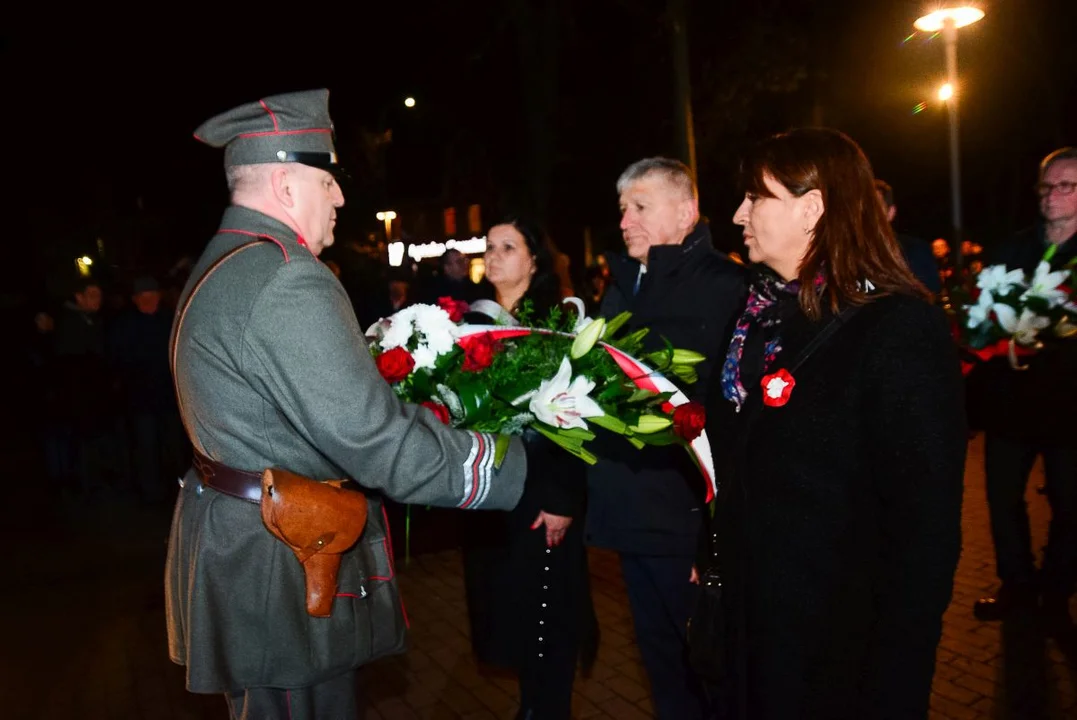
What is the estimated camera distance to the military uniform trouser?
7.09 ft

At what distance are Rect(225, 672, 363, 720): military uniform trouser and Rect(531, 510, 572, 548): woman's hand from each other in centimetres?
108

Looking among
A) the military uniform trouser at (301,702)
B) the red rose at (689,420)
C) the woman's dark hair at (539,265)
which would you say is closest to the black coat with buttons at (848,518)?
the red rose at (689,420)

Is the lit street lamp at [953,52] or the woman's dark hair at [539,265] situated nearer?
the woman's dark hair at [539,265]

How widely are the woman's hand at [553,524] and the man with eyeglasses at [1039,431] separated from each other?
2.74m

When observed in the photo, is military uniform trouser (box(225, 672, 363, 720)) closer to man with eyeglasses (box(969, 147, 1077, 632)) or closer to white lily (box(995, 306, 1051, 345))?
white lily (box(995, 306, 1051, 345))

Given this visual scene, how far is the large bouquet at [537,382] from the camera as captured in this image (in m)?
2.38

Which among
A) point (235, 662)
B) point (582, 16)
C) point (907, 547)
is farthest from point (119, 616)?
point (582, 16)

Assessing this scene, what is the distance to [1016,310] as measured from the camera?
4.12 metres

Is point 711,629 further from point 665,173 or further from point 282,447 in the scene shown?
point 665,173

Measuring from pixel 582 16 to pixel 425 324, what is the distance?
17.5m

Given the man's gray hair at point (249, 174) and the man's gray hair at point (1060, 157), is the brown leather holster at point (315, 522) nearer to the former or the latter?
the man's gray hair at point (249, 174)

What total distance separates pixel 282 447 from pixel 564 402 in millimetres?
788

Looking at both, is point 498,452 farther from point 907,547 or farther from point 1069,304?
point 1069,304

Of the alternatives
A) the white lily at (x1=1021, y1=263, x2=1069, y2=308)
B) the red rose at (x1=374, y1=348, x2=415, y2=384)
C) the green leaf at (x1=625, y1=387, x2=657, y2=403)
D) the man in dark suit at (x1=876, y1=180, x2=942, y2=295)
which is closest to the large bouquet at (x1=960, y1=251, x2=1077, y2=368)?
the white lily at (x1=1021, y1=263, x2=1069, y2=308)
